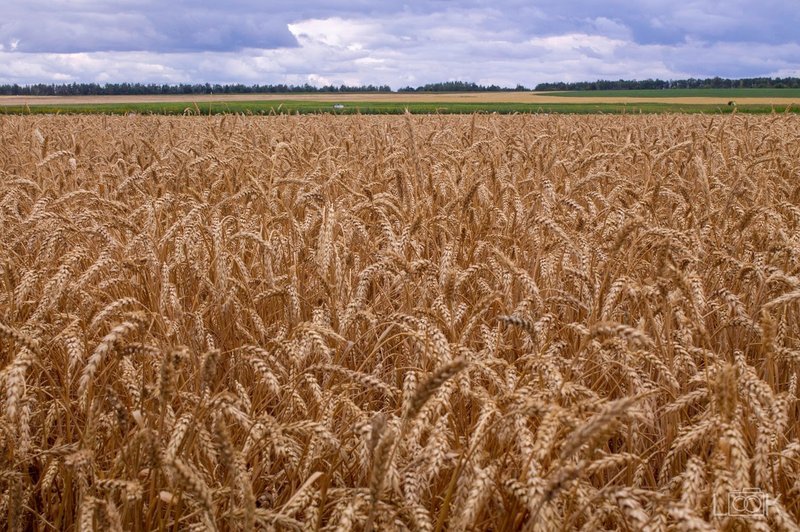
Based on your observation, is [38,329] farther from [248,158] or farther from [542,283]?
[248,158]

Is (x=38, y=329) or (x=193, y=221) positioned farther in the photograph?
(x=193, y=221)

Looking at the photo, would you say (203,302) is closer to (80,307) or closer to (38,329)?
(80,307)

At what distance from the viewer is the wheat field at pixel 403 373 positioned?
158 centimetres

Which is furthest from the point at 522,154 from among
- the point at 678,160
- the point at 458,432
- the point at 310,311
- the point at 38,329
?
the point at 38,329

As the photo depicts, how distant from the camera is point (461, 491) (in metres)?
1.71

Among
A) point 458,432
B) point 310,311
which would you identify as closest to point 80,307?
point 310,311

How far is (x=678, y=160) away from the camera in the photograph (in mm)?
6844

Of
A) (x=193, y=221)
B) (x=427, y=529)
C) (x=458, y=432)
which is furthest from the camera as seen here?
(x=193, y=221)

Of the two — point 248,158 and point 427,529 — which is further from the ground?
point 248,158

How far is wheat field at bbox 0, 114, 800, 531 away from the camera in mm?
1578

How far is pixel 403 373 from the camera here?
9.82 feet

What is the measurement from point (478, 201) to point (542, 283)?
152 centimetres

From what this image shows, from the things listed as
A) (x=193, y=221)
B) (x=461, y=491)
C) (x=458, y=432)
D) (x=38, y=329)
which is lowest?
(x=458, y=432)

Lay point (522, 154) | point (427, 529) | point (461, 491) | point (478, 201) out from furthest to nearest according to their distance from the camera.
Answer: point (522, 154) < point (478, 201) < point (461, 491) < point (427, 529)
